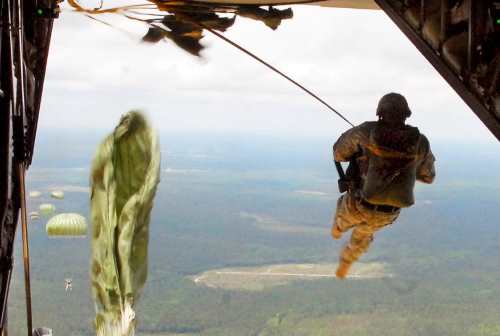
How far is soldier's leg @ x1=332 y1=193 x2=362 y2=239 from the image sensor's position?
4953 mm

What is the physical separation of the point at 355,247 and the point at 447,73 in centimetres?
239

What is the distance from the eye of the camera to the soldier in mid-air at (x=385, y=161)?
15.0 feet

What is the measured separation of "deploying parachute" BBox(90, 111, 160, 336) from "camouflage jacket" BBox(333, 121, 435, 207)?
2.24m

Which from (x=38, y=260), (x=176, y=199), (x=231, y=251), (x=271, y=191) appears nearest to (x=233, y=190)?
(x=271, y=191)

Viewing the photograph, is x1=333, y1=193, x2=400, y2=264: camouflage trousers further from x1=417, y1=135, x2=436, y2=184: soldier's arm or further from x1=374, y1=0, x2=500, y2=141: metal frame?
x1=374, y1=0, x2=500, y2=141: metal frame

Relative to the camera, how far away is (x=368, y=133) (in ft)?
15.1

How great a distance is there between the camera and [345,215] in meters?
5.10

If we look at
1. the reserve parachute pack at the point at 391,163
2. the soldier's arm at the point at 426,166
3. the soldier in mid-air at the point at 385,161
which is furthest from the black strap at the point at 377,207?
the soldier's arm at the point at 426,166

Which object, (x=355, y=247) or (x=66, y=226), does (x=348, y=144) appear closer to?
(x=355, y=247)

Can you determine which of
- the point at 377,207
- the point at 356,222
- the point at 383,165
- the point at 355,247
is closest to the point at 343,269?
the point at 355,247

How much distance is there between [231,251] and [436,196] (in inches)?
3135

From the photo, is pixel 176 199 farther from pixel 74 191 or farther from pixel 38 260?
pixel 38 260

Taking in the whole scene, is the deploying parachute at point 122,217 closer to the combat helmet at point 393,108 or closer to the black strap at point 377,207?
the combat helmet at point 393,108

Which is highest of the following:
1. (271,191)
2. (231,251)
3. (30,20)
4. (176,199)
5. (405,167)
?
(30,20)
